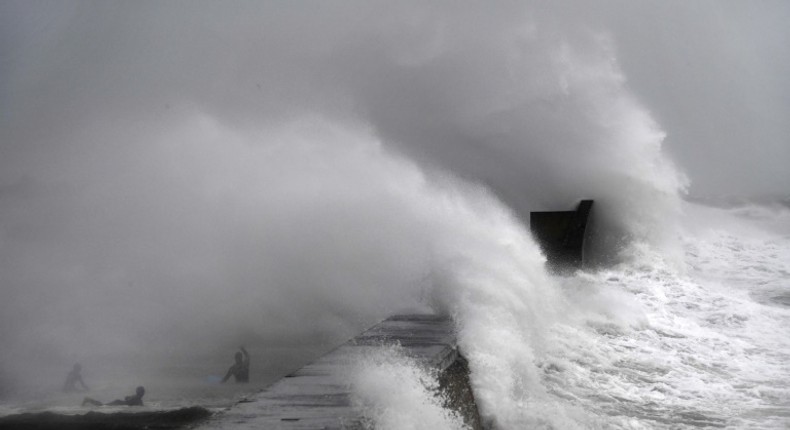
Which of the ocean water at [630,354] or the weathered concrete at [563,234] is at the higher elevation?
the weathered concrete at [563,234]

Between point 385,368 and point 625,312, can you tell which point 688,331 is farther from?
point 385,368

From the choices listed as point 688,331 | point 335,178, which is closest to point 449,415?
point 688,331

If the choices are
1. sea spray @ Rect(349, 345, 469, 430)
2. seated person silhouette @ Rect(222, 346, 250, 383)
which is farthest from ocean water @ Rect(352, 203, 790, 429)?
seated person silhouette @ Rect(222, 346, 250, 383)

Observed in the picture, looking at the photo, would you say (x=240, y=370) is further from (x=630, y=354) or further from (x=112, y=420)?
(x=630, y=354)

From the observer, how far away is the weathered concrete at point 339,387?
9.87ft

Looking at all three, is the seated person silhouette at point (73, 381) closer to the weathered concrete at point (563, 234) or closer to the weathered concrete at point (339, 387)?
the weathered concrete at point (339, 387)

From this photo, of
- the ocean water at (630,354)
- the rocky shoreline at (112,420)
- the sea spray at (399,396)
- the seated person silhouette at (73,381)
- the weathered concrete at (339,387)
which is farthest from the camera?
the seated person silhouette at (73,381)

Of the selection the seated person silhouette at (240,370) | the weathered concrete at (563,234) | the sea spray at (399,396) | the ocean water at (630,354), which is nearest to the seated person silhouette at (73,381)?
the seated person silhouette at (240,370)

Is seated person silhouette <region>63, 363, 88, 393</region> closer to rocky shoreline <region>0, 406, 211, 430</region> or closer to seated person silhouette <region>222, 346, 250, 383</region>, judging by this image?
seated person silhouette <region>222, 346, 250, 383</region>

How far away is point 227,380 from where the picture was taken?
9797 mm

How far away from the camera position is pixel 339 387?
147 inches

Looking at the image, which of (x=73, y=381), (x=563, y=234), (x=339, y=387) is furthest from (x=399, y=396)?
(x=563, y=234)

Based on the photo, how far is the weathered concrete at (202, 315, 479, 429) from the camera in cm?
301

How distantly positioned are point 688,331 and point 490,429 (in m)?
5.11
